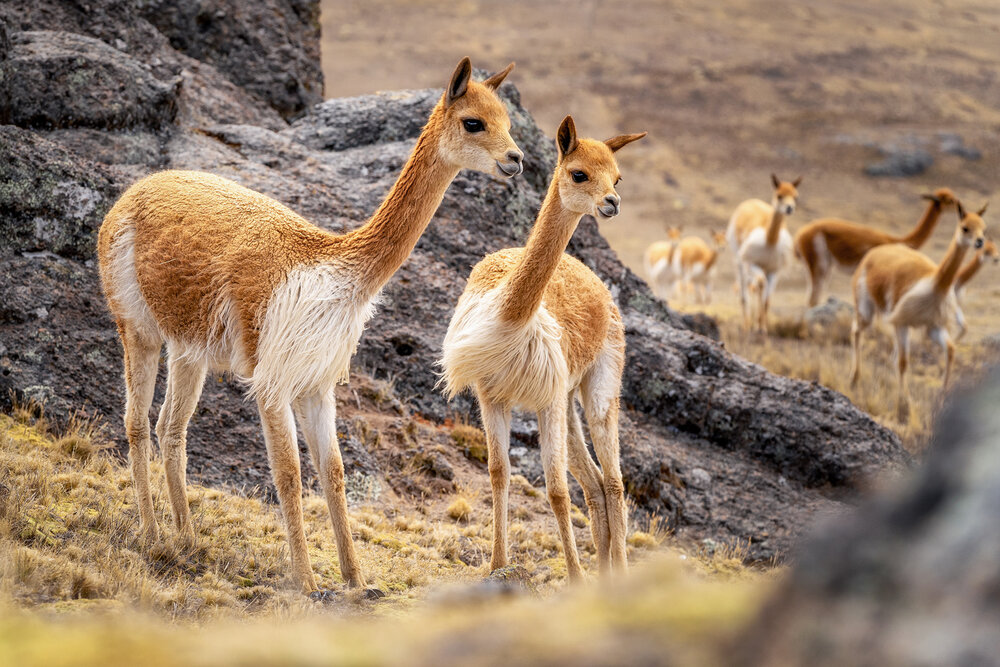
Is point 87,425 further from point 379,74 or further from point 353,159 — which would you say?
point 379,74

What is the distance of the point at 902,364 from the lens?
12.8 meters

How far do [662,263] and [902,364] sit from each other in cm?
1249

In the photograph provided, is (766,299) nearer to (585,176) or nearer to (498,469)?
(585,176)

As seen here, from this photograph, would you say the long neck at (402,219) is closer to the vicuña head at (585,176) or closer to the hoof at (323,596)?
the vicuña head at (585,176)

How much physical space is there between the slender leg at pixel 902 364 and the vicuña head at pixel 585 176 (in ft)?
26.6


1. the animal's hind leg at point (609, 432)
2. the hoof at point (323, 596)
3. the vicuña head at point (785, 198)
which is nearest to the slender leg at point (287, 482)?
the hoof at point (323, 596)

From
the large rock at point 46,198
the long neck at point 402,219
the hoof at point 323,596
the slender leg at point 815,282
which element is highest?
the long neck at point 402,219

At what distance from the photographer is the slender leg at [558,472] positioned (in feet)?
17.1

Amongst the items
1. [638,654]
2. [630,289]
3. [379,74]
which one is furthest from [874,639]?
[379,74]

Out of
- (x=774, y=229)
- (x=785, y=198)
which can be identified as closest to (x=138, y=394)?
(x=785, y=198)

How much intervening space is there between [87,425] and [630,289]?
5232 millimetres

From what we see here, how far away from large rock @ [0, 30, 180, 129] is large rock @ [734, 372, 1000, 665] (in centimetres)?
788

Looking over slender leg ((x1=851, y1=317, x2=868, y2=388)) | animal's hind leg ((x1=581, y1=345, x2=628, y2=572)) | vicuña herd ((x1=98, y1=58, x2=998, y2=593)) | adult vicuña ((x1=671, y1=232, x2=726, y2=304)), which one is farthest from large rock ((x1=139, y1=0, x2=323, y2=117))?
adult vicuña ((x1=671, y1=232, x2=726, y2=304))

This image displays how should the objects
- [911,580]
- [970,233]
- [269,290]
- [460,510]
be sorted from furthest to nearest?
[970,233]
[460,510]
[269,290]
[911,580]
